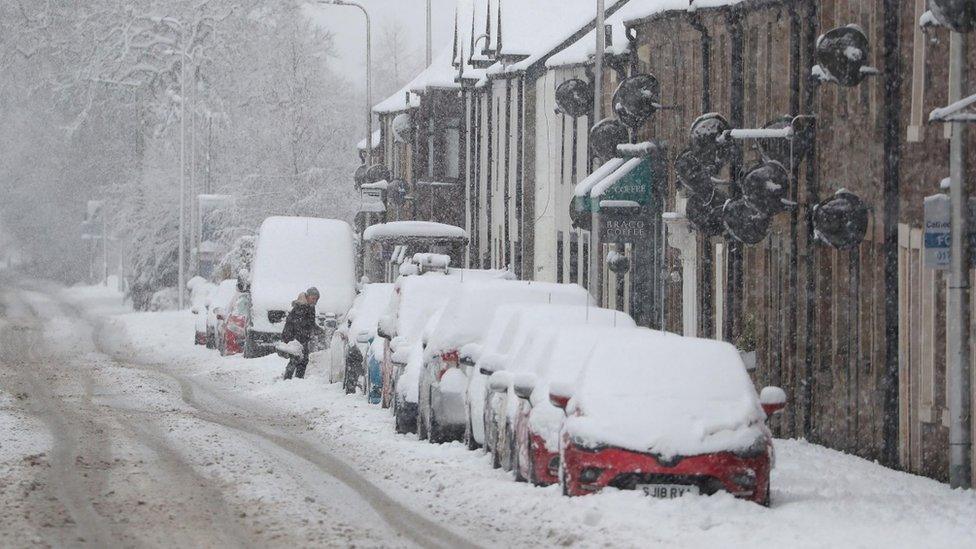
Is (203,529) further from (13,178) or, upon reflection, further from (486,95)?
(13,178)

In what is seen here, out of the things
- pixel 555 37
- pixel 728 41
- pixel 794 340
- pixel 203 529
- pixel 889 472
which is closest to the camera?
pixel 203 529

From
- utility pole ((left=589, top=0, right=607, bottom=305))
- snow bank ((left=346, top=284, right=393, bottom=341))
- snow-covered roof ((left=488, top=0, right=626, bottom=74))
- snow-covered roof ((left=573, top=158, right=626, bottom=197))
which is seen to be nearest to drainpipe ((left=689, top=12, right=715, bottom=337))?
→ utility pole ((left=589, top=0, right=607, bottom=305))

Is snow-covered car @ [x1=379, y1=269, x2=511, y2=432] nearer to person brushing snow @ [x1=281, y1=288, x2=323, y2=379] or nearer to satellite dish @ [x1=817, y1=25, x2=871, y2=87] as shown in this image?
satellite dish @ [x1=817, y1=25, x2=871, y2=87]

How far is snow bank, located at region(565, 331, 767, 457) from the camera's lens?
13.3 m

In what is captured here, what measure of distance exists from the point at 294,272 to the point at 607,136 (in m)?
7.93

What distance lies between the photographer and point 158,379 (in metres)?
29.0

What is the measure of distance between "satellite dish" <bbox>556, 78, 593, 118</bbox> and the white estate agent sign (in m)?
18.4

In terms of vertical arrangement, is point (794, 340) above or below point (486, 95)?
below

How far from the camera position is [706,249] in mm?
26094

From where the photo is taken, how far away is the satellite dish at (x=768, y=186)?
68.0 feet

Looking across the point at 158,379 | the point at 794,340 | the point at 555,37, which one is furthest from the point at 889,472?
the point at 555,37

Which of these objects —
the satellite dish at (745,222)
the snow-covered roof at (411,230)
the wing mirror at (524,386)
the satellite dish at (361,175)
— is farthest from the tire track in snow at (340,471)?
the satellite dish at (361,175)

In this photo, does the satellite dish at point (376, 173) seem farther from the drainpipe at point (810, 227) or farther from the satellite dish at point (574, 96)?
the drainpipe at point (810, 227)

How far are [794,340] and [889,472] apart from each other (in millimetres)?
4289
